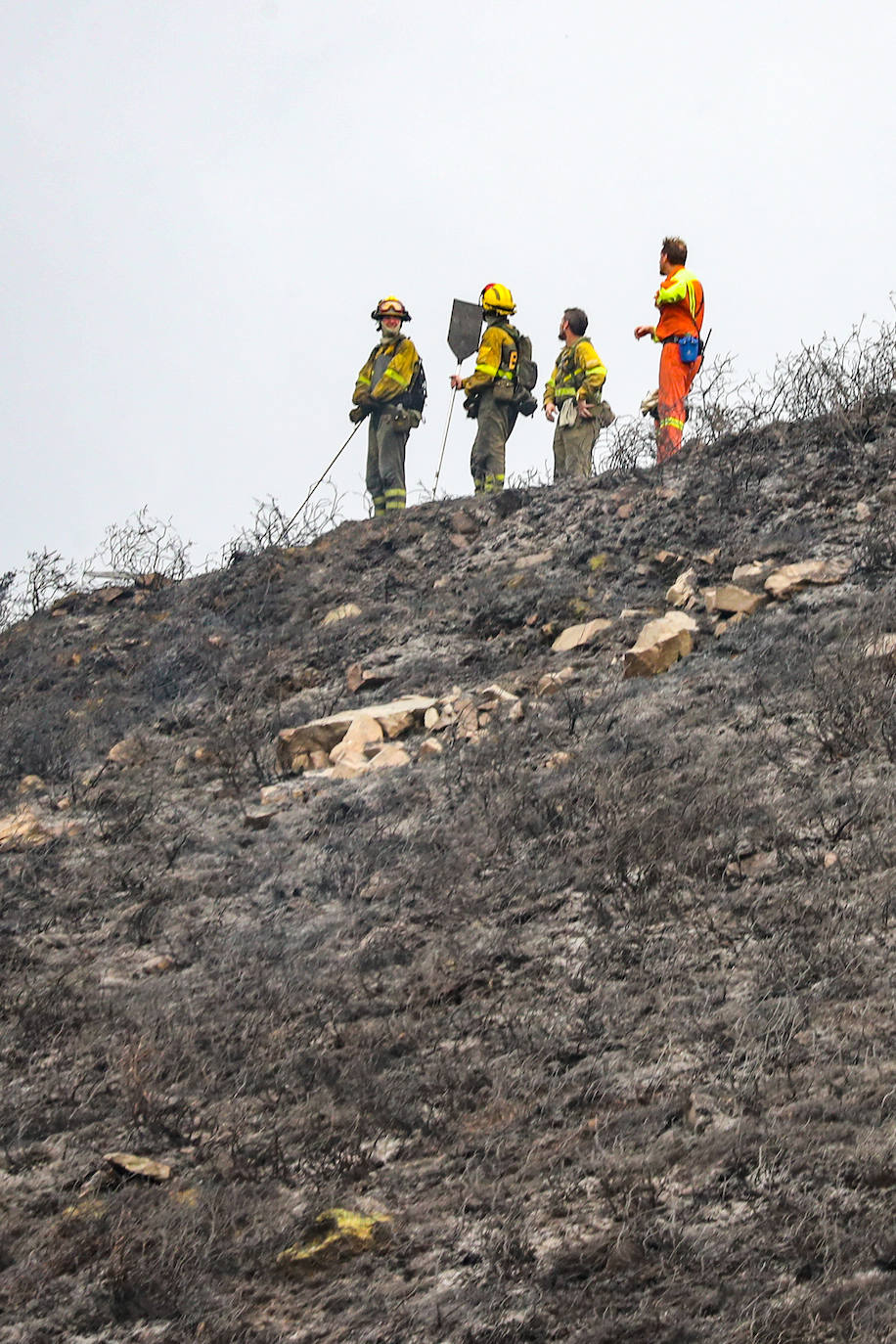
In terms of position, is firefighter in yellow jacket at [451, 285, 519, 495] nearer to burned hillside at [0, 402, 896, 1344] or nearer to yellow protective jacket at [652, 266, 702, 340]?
yellow protective jacket at [652, 266, 702, 340]

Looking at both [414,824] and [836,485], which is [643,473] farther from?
[414,824]

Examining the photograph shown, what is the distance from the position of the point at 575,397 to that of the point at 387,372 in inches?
70.5

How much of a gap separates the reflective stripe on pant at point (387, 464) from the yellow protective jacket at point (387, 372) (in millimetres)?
203

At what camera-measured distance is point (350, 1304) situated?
9.41 feet

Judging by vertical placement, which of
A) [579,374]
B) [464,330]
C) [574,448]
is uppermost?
[464,330]

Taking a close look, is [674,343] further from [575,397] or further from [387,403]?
[387,403]

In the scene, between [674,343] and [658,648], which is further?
[674,343]

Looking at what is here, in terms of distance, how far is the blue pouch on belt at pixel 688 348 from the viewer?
9.50 meters

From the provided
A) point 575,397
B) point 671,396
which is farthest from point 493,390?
point 671,396

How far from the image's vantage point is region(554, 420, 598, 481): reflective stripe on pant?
1059 centimetres

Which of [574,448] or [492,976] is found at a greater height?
[574,448]

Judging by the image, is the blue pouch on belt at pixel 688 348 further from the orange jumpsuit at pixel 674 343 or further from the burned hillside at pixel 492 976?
the burned hillside at pixel 492 976

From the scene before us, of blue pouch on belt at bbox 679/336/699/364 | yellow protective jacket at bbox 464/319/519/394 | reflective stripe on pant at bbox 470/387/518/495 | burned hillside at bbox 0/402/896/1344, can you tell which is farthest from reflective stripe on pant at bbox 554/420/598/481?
burned hillside at bbox 0/402/896/1344

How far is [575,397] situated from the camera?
1049cm
